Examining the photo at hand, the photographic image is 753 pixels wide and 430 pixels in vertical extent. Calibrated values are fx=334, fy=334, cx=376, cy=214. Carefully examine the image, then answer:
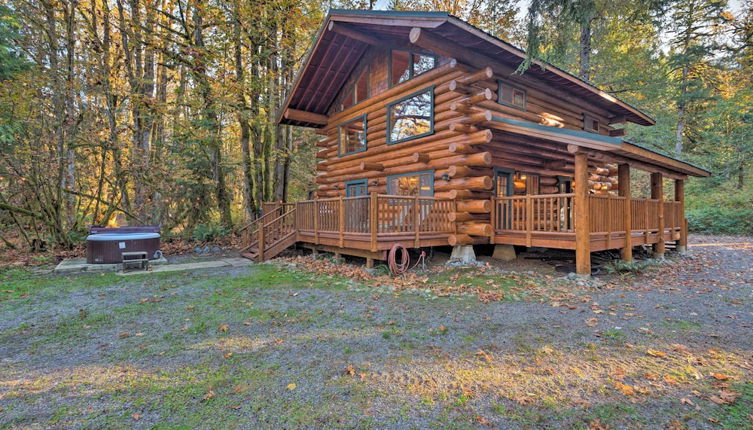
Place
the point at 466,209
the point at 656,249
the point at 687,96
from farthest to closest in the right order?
the point at 687,96
the point at 656,249
the point at 466,209

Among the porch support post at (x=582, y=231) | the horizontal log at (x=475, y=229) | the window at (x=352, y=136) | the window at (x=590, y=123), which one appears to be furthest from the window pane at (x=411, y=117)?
the window at (x=590, y=123)

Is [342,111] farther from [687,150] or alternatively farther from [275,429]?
[687,150]

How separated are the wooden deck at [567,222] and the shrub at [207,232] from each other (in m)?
12.2

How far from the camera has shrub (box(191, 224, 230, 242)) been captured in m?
15.0

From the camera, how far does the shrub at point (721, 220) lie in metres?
18.5

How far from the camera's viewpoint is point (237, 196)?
74.9ft

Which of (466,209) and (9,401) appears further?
(466,209)

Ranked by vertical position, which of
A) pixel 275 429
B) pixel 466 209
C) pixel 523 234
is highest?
pixel 466 209

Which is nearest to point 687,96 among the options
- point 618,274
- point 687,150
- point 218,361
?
point 687,150

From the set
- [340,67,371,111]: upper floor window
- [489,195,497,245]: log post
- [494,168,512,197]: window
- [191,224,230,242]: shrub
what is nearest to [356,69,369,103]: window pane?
[340,67,371,111]: upper floor window

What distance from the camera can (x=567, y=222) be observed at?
27.1 ft

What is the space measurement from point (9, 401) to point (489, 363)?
462 cm

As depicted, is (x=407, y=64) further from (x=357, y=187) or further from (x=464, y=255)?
(x=464, y=255)

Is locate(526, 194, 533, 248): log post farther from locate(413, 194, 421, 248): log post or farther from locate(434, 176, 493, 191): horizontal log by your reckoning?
locate(413, 194, 421, 248): log post
